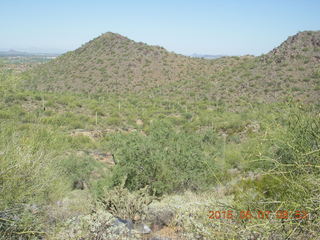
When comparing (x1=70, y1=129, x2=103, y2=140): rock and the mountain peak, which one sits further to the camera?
the mountain peak

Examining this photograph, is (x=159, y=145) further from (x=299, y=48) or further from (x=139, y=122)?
(x=299, y=48)

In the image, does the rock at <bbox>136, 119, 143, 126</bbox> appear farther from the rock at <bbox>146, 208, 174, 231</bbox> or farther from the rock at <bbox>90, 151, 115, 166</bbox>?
the rock at <bbox>146, 208, 174, 231</bbox>

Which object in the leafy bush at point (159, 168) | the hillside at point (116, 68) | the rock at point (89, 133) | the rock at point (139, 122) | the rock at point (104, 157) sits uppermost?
the hillside at point (116, 68)

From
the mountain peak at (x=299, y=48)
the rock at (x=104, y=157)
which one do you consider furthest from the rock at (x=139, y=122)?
the mountain peak at (x=299, y=48)

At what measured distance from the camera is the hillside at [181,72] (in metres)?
34.1

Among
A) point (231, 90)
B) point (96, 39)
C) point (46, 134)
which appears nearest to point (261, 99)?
point (231, 90)

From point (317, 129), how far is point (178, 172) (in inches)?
287

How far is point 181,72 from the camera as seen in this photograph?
46.5m

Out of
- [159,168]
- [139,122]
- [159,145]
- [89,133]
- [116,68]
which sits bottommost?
[89,133]

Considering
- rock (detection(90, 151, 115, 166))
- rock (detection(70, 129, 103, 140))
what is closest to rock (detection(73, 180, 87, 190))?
rock (detection(90, 151, 115, 166))

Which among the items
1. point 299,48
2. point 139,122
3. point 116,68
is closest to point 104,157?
point 139,122

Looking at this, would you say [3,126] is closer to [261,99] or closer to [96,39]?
[261,99]

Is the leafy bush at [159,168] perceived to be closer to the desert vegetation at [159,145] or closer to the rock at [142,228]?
the desert vegetation at [159,145]

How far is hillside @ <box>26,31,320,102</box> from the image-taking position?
34.1m
